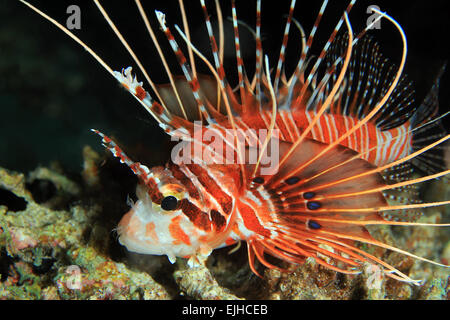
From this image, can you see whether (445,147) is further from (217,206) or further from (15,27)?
(15,27)

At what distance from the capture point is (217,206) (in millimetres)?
2256

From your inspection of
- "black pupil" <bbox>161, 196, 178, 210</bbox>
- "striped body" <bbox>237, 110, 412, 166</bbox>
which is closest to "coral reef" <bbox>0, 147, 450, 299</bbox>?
"black pupil" <bbox>161, 196, 178, 210</bbox>

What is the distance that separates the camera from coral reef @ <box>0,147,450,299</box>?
2.17m

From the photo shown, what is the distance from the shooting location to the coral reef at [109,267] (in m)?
2.17

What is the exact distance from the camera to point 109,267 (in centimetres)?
236

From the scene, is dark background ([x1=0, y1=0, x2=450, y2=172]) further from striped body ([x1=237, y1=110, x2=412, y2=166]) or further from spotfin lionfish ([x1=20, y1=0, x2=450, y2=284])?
spotfin lionfish ([x1=20, y1=0, x2=450, y2=284])

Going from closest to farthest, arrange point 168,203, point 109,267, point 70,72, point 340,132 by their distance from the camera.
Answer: point 168,203 → point 109,267 → point 340,132 → point 70,72

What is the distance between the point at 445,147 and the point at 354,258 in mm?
2251

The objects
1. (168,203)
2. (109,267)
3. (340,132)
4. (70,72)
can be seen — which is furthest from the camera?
(70,72)

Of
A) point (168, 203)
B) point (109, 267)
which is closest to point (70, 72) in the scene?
point (109, 267)

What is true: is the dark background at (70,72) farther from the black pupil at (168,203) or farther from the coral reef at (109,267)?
the black pupil at (168,203)

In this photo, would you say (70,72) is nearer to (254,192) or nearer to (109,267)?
(109,267)

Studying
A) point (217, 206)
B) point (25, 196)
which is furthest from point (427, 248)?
point (25, 196)
